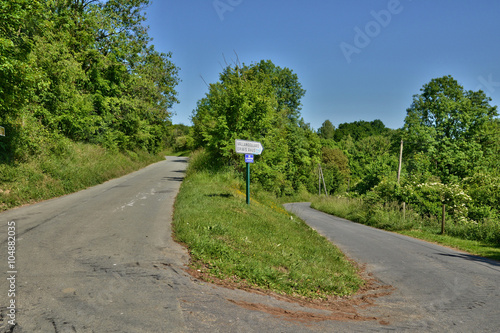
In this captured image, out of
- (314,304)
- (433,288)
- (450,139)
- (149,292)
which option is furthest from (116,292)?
(450,139)

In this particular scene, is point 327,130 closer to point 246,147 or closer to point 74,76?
point 74,76

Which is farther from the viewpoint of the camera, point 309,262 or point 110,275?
point 309,262

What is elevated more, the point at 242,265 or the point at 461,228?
the point at 242,265

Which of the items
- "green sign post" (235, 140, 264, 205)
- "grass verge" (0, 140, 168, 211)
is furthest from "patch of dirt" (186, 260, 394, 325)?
"grass verge" (0, 140, 168, 211)

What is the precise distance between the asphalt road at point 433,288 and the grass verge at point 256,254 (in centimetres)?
111

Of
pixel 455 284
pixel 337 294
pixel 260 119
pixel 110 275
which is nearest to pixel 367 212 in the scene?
pixel 260 119

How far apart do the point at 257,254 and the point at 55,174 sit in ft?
43.5

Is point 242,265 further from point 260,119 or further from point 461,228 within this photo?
point 461,228

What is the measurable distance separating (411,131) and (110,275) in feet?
113

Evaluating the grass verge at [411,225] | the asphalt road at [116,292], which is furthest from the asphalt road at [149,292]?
the grass verge at [411,225]

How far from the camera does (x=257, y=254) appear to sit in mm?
7383

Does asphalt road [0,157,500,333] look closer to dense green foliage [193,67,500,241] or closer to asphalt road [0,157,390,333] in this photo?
asphalt road [0,157,390,333]

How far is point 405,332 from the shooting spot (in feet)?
16.1

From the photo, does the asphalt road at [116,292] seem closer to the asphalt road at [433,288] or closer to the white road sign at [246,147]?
the asphalt road at [433,288]
